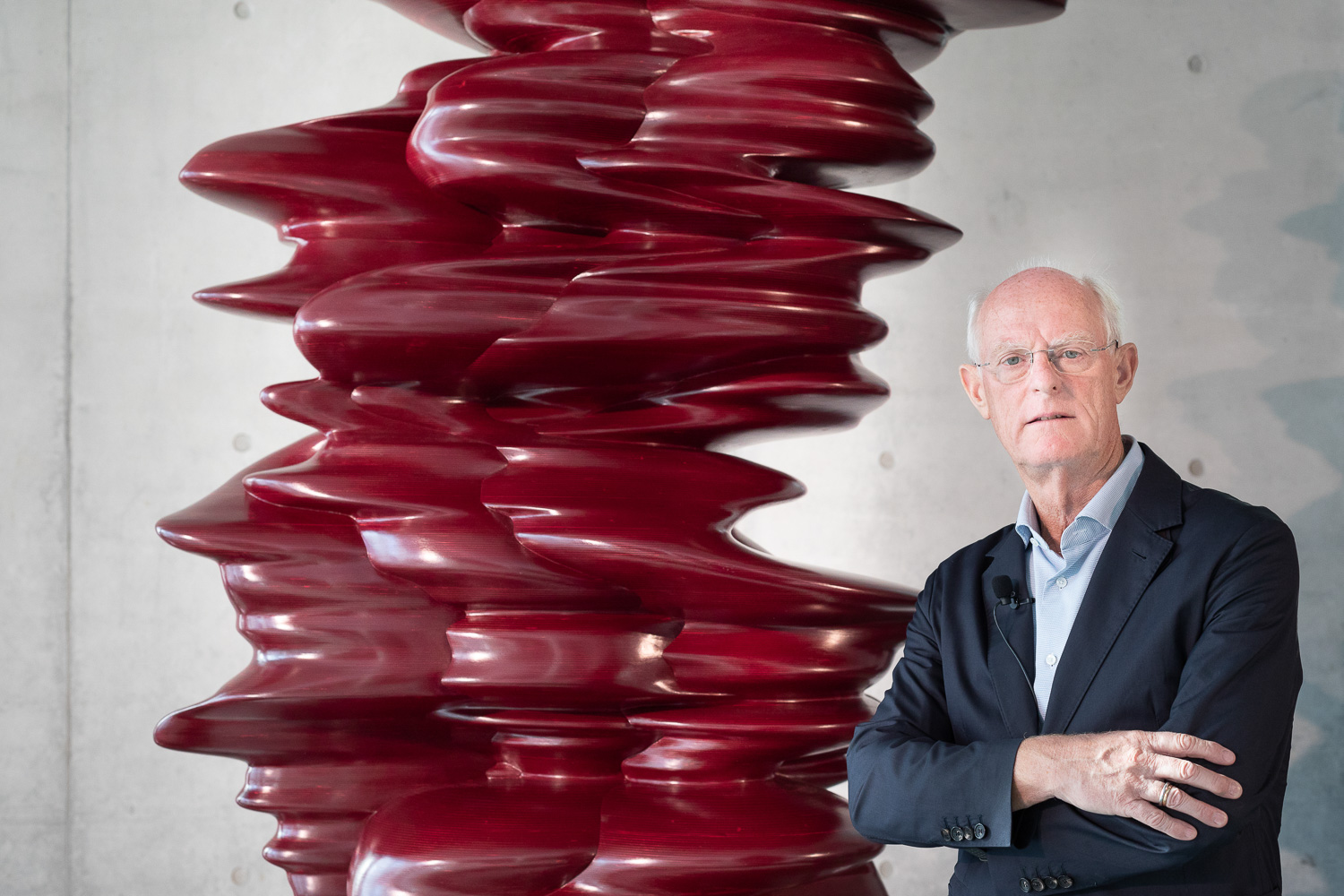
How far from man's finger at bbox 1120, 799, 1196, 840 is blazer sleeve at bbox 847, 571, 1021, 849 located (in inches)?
5.0

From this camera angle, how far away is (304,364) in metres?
2.96

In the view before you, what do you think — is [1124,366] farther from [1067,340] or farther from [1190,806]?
[1190,806]

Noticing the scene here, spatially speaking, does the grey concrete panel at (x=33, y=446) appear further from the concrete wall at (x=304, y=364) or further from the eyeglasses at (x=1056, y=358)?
the eyeglasses at (x=1056, y=358)

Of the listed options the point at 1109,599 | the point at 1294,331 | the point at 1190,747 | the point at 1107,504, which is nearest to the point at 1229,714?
the point at 1190,747

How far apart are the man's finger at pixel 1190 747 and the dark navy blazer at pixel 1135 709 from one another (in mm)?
29

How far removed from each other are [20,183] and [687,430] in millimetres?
2153

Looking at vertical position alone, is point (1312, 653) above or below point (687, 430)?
below

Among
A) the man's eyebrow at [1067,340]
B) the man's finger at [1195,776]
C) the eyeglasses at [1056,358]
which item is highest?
the man's eyebrow at [1067,340]

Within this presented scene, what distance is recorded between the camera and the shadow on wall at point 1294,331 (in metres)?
2.85

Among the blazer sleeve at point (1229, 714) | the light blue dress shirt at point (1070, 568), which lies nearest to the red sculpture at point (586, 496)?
the light blue dress shirt at point (1070, 568)

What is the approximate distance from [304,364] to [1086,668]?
2138 mm

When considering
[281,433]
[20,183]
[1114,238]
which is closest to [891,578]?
[1114,238]

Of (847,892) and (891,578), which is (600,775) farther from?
(891,578)

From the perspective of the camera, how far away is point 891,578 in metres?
2.90
